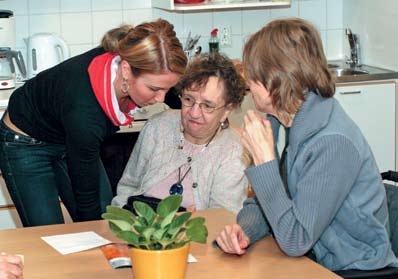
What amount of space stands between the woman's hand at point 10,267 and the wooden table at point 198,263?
0.08 metres

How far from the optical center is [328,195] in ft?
6.19

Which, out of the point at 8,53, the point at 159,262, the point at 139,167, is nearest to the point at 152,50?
the point at 139,167

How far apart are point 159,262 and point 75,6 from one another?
2880 mm

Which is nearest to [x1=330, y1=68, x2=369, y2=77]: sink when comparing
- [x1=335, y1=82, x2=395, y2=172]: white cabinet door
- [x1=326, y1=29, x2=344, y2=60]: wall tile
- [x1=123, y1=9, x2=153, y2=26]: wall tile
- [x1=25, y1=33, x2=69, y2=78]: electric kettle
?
[x1=335, y1=82, x2=395, y2=172]: white cabinet door

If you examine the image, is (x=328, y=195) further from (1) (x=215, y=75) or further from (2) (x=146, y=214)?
(1) (x=215, y=75)

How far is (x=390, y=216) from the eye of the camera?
6.94 feet

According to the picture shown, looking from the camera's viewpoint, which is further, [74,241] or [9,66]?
[9,66]

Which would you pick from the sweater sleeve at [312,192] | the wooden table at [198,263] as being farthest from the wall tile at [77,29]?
the sweater sleeve at [312,192]

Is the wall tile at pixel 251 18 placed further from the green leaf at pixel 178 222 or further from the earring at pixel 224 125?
the green leaf at pixel 178 222

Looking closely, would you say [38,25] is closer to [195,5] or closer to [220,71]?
[195,5]

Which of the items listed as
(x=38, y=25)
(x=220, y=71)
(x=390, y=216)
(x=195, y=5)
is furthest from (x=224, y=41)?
(x=390, y=216)

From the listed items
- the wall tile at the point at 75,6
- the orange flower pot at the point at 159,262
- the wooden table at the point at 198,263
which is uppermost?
the wall tile at the point at 75,6

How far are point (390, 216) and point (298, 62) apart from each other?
51cm

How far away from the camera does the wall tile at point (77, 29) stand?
14.3 ft
